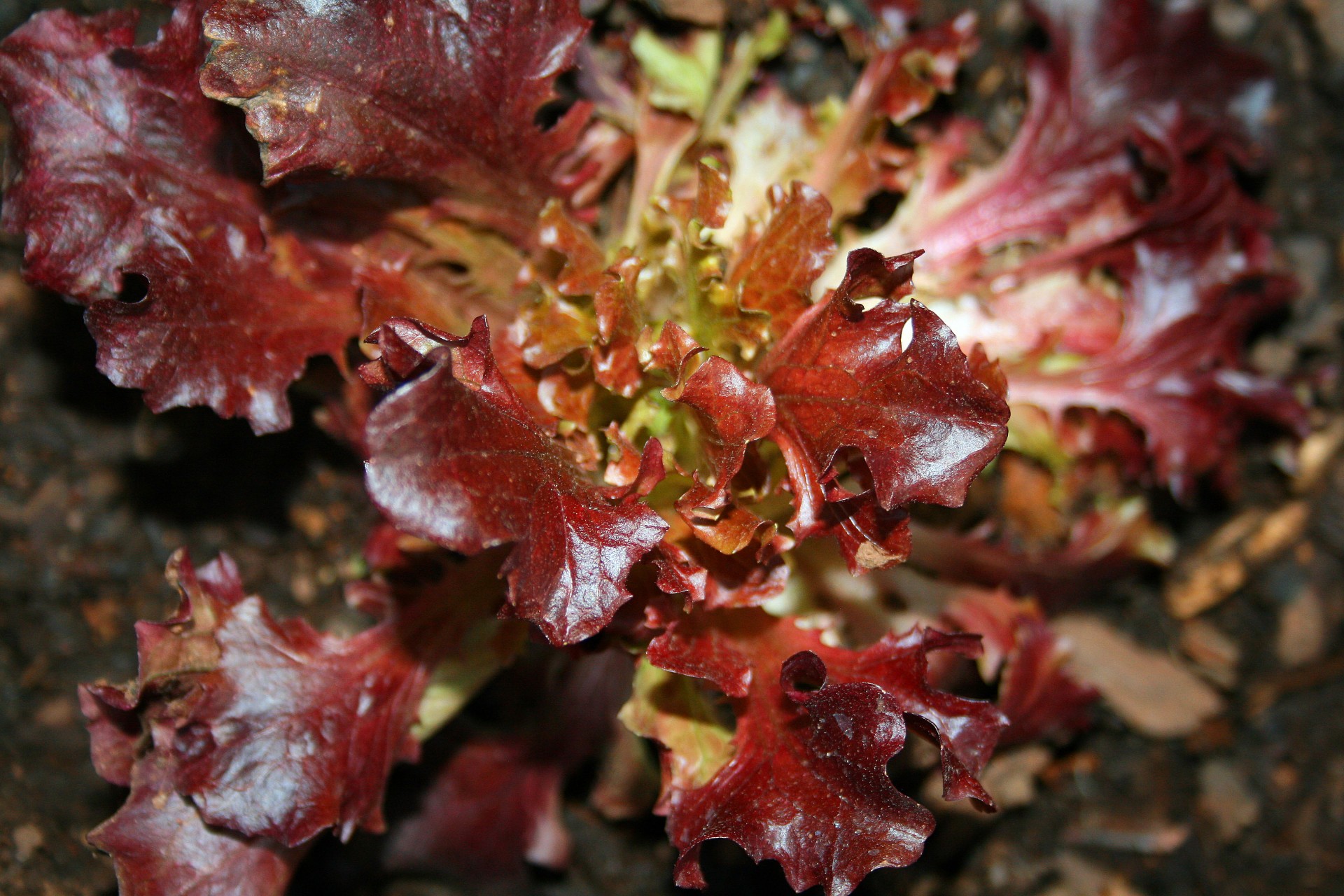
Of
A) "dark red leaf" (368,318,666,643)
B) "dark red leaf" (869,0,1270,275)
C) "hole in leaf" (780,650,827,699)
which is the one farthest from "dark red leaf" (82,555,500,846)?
"dark red leaf" (869,0,1270,275)

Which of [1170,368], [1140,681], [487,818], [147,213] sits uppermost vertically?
[147,213]

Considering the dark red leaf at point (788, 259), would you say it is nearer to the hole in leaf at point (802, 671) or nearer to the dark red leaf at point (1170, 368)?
Answer: the hole in leaf at point (802, 671)

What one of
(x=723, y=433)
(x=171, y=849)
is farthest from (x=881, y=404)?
(x=171, y=849)

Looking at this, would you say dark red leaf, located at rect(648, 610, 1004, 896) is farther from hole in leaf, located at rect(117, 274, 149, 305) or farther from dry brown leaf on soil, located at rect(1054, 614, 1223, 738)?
hole in leaf, located at rect(117, 274, 149, 305)

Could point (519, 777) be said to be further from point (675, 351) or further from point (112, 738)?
point (675, 351)

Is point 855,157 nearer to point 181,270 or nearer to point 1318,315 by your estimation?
point 181,270

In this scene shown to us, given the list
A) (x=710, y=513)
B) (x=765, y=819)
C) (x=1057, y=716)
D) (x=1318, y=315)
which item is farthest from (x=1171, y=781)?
(x=710, y=513)

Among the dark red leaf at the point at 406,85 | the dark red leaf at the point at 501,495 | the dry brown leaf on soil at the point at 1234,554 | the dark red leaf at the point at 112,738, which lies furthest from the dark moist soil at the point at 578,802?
the dark red leaf at the point at 501,495
